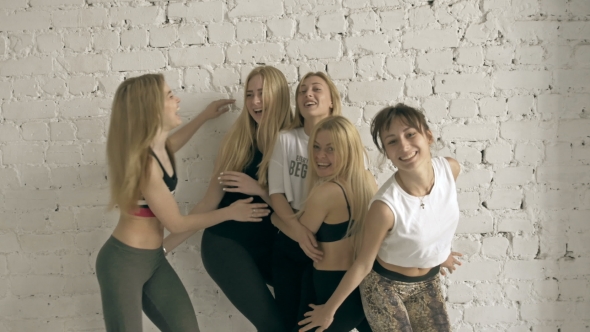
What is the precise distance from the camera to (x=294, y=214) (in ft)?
6.79

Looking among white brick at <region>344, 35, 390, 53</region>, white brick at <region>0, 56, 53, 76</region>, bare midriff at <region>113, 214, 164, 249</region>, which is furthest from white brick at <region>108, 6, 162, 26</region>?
bare midriff at <region>113, 214, 164, 249</region>

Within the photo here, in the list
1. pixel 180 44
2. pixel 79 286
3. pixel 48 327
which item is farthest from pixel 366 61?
pixel 48 327

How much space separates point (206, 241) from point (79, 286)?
2.83 feet

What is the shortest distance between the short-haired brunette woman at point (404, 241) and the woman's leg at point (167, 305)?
498mm

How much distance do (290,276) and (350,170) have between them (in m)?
0.58

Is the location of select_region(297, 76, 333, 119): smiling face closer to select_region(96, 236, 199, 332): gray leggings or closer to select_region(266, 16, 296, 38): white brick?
select_region(266, 16, 296, 38): white brick

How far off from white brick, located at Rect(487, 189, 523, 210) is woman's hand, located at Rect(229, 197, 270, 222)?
116 centimetres

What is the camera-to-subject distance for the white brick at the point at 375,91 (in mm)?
2400

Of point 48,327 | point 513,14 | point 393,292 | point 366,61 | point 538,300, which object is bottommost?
point 48,327

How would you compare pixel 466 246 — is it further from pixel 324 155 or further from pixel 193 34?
pixel 193 34

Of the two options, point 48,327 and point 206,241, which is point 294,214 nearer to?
point 206,241

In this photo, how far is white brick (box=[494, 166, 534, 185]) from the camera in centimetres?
241

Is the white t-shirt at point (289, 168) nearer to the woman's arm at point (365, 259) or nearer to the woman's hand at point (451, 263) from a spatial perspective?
the woman's arm at point (365, 259)

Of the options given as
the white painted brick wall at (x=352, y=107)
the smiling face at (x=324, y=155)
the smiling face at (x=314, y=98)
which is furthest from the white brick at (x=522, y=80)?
the smiling face at (x=324, y=155)
